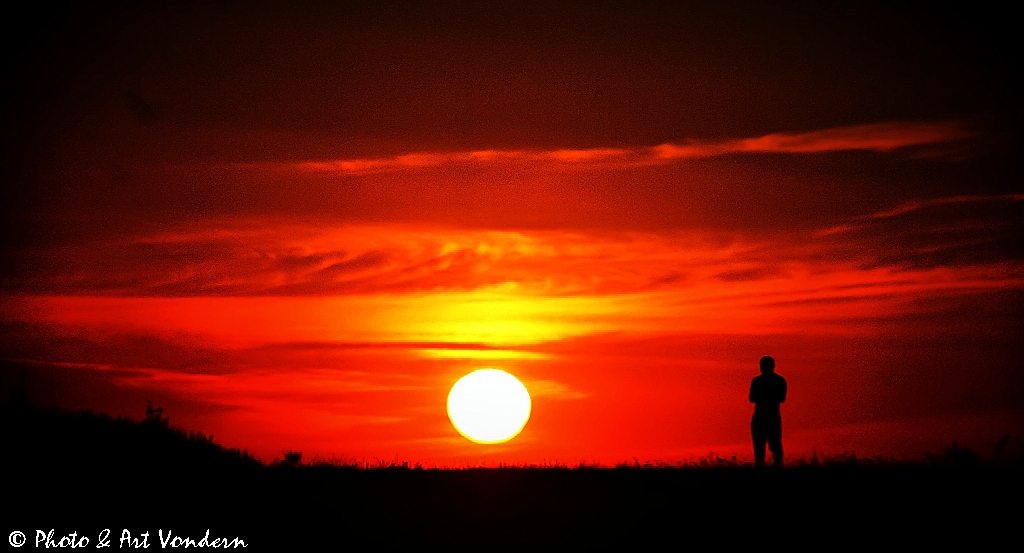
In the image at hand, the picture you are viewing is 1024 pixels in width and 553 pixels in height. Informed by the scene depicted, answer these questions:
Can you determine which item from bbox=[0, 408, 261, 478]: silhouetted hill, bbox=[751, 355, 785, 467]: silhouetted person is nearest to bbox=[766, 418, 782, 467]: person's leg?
bbox=[751, 355, 785, 467]: silhouetted person

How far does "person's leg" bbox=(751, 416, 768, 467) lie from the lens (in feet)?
83.5

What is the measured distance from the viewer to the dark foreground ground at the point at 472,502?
20.4m

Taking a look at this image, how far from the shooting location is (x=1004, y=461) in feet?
81.7

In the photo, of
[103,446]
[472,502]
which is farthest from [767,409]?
[103,446]

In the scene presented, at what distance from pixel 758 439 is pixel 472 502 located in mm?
6611

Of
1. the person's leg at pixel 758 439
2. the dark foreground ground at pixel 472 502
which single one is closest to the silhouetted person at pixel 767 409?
the person's leg at pixel 758 439

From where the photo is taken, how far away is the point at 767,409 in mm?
25297

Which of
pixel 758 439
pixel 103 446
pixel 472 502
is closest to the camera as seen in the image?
pixel 472 502

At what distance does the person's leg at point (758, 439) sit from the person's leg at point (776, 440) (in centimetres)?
14

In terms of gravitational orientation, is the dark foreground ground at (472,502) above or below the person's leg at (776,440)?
below

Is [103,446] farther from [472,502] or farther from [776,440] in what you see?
[776,440]

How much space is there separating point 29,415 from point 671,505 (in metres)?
13.9

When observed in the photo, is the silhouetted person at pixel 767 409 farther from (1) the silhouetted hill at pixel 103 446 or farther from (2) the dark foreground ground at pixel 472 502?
(1) the silhouetted hill at pixel 103 446

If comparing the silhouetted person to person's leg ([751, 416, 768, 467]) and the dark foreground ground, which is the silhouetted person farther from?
the dark foreground ground
